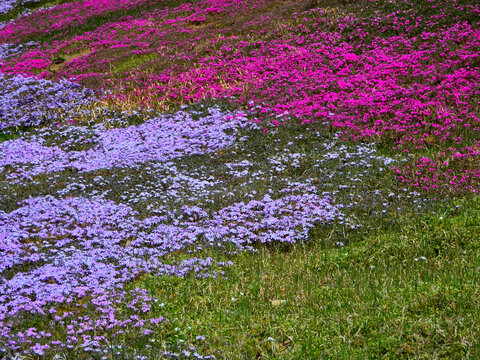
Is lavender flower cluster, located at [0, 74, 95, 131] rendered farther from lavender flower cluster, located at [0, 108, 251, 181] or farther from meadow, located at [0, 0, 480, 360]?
lavender flower cluster, located at [0, 108, 251, 181]

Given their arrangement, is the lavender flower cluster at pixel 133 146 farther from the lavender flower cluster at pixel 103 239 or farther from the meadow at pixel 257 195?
the lavender flower cluster at pixel 103 239

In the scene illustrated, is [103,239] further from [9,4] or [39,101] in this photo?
[9,4]

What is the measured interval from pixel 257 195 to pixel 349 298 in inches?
190

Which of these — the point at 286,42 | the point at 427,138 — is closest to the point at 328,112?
the point at 427,138

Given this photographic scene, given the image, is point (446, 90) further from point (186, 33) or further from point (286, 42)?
point (186, 33)

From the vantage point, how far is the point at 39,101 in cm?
2044

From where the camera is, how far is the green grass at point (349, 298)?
5.88m

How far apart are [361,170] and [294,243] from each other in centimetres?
355

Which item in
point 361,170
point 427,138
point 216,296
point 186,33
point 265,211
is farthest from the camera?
point 186,33

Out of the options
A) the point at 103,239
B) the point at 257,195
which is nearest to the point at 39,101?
the point at 103,239

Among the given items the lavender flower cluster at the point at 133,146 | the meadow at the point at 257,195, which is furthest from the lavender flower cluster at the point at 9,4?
the lavender flower cluster at the point at 133,146

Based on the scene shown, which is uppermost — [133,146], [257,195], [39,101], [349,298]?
[39,101]

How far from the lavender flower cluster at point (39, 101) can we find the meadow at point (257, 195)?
0.09m

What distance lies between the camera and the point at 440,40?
1828cm
